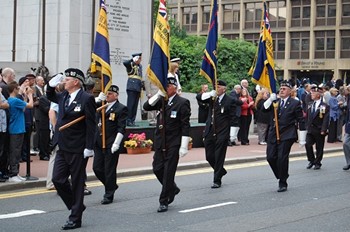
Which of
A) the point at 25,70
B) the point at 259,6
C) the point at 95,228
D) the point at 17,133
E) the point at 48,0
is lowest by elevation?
the point at 95,228

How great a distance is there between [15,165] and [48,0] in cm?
987

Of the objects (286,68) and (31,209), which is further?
(286,68)

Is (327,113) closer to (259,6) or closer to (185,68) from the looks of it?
(185,68)

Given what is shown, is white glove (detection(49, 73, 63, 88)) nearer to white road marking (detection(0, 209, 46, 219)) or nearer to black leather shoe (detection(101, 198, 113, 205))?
white road marking (detection(0, 209, 46, 219))

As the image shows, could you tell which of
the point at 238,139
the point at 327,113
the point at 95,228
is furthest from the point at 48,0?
the point at 95,228

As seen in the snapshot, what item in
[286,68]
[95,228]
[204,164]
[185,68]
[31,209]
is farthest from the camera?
[286,68]

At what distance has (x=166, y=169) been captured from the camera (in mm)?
10758

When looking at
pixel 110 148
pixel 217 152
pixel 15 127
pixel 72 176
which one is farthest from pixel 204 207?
pixel 15 127

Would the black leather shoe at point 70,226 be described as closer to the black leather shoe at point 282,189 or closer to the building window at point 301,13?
the black leather shoe at point 282,189

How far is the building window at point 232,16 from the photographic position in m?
76.8

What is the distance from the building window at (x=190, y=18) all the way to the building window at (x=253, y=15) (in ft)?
22.2

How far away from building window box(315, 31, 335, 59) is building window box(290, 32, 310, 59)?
1.06m

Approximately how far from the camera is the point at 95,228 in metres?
9.20

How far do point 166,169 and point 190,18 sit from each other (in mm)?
71092
